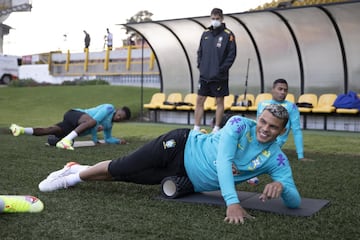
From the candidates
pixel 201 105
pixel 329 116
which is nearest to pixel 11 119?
pixel 201 105

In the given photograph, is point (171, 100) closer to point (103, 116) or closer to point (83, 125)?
point (103, 116)

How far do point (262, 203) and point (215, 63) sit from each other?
4275 millimetres

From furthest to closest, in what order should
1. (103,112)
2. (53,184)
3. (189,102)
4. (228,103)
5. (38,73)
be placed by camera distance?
(38,73)
(189,102)
(228,103)
(103,112)
(53,184)

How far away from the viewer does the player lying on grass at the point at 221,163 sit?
9.93 ft

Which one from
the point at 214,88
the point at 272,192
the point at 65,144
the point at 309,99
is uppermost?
the point at 214,88

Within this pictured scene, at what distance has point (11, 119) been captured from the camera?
1341 cm

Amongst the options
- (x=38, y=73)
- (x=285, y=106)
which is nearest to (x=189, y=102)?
→ (x=285, y=106)

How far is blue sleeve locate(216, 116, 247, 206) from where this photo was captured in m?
3.04

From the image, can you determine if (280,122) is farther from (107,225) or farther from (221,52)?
(221,52)

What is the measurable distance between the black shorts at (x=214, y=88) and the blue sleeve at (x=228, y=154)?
4.23 m

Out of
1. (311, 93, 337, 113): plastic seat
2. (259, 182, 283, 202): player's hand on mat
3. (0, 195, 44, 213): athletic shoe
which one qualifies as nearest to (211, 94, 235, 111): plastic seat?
(311, 93, 337, 113): plastic seat

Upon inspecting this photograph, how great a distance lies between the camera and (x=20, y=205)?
307 cm

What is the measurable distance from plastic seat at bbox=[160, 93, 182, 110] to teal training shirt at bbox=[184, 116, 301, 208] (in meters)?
10.1

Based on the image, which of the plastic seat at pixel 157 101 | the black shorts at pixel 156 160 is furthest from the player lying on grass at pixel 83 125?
the plastic seat at pixel 157 101
